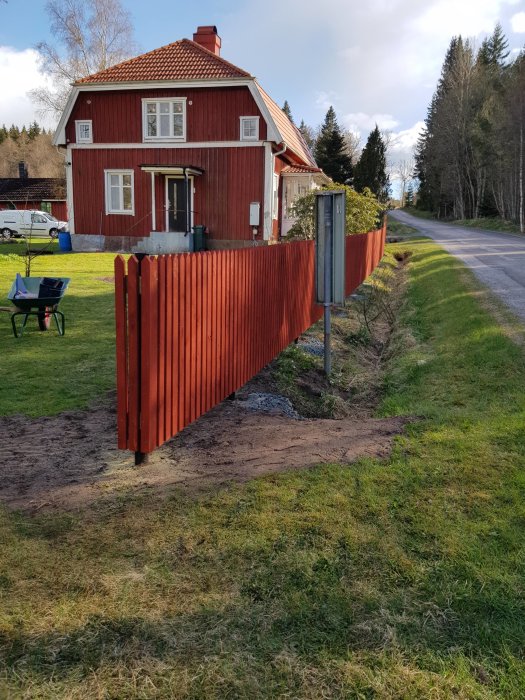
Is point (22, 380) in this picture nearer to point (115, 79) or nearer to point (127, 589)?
point (127, 589)

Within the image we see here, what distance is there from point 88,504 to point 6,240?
34.3 m

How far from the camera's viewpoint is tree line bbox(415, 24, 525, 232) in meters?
43.9

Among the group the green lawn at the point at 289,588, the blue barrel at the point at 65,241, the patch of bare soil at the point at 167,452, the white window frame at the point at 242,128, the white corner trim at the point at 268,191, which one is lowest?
the green lawn at the point at 289,588

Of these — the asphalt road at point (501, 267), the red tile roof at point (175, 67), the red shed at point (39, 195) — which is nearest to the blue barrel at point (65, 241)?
the red tile roof at point (175, 67)

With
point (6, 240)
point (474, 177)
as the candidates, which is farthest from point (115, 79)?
→ point (474, 177)

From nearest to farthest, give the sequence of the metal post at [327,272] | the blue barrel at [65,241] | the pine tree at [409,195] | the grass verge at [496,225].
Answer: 1. the metal post at [327,272]
2. the blue barrel at [65,241]
3. the grass verge at [496,225]
4. the pine tree at [409,195]

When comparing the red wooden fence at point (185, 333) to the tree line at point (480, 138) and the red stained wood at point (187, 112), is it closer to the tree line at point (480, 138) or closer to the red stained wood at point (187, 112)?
the red stained wood at point (187, 112)

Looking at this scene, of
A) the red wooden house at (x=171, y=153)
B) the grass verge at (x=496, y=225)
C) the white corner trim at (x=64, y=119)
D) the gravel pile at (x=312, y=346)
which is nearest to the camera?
the gravel pile at (x=312, y=346)

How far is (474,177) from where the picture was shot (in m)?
60.4

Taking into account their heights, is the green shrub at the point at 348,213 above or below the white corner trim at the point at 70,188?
below

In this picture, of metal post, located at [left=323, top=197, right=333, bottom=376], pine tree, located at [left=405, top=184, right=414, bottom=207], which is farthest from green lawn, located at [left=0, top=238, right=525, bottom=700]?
pine tree, located at [left=405, top=184, right=414, bottom=207]

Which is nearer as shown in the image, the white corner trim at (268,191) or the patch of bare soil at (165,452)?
the patch of bare soil at (165,452)

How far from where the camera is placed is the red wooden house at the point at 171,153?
22.7m

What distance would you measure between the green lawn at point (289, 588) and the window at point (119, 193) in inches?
874
